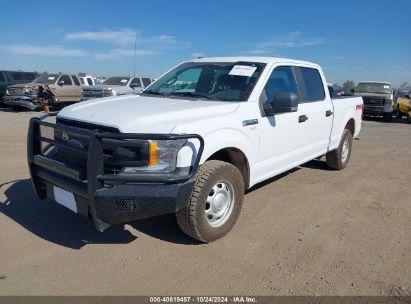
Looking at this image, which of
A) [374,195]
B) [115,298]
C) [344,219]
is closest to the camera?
[115,298]

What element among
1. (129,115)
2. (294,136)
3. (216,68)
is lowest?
(294,136)

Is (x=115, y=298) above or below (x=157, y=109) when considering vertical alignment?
below

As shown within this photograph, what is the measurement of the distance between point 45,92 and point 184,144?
16.6m

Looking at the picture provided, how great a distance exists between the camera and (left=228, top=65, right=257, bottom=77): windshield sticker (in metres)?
4.54

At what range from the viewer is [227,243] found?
12.6 feet

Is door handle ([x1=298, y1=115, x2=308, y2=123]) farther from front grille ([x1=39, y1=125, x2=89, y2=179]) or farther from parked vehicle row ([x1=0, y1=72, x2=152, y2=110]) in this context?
parked vehicle row ([x1=0, y1=72, x2=152, y2=110])

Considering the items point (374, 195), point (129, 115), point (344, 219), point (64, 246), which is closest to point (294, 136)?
point (344, 219)

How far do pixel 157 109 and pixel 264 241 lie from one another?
171 cm

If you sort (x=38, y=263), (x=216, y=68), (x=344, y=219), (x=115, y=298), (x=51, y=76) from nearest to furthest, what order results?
(x=115, y=298), (x=38, y=263), (x=344, y=219), (x=216, y=68), (x=51, y=76)

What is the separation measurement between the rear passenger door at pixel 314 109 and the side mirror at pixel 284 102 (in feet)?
2.75

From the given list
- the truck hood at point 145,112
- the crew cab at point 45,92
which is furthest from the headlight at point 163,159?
the crew cab at point 45,92

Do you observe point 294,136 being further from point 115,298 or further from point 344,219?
point 115,298

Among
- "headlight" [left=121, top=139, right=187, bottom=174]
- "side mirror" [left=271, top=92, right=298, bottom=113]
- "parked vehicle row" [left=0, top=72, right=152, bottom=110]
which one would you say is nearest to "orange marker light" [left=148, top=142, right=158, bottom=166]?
"headlight" [left=121, top=139, right=187, bottom=174]

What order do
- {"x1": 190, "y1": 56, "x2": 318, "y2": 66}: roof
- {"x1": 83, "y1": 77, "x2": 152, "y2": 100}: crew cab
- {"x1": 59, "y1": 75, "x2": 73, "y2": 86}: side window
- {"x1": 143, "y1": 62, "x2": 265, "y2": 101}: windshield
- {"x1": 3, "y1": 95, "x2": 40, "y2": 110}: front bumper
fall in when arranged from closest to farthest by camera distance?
{"x1": 143, "y1": 62, "x2": 265, "y2": 101}: windshield
{"x1": 190, "y1": 56, "x2": 318, "y2": 66}: roof
{"x1": 83, "y1": 77, "x2": 152, "y2": 100}: crew cab
{"x1": 3, "y1": 95, "x2": 40, "y2": 110}: front bumper
{"x1": 59, "y1": 75, "x2": 73, "y2": 86}: side window
